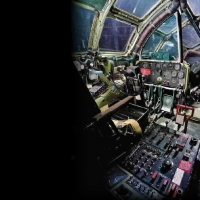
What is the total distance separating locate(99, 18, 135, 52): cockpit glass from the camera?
5.79m

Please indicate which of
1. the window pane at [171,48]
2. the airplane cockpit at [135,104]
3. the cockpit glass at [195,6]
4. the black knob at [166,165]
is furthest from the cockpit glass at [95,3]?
the black knob at [166,165]

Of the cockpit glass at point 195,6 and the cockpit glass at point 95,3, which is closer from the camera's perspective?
the cockpit glass at point 95,3

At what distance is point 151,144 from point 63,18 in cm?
203

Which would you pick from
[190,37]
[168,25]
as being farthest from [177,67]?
[190,37]

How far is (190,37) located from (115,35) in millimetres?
3686

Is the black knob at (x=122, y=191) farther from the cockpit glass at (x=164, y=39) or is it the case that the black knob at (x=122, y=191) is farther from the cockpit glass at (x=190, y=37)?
the cockpit glass at (x=190, y=37)

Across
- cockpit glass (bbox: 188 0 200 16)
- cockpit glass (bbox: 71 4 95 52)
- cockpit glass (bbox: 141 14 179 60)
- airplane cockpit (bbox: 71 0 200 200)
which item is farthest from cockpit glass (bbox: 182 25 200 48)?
cockpit glass (bbox: 71 4 95 52)

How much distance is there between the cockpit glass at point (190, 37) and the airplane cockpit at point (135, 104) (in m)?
0.04

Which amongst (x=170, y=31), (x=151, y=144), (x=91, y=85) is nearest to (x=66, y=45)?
(x=151, y=144)

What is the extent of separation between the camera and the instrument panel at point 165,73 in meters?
4.15

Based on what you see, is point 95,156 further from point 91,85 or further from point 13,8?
point 91,85

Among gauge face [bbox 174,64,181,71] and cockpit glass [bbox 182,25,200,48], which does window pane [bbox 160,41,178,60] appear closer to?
cockpit glass [bbox 182,25,200,48]

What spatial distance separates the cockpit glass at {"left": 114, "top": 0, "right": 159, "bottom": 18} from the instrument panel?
7.20ft

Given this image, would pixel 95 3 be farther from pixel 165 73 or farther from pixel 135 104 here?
pixel 135 104
